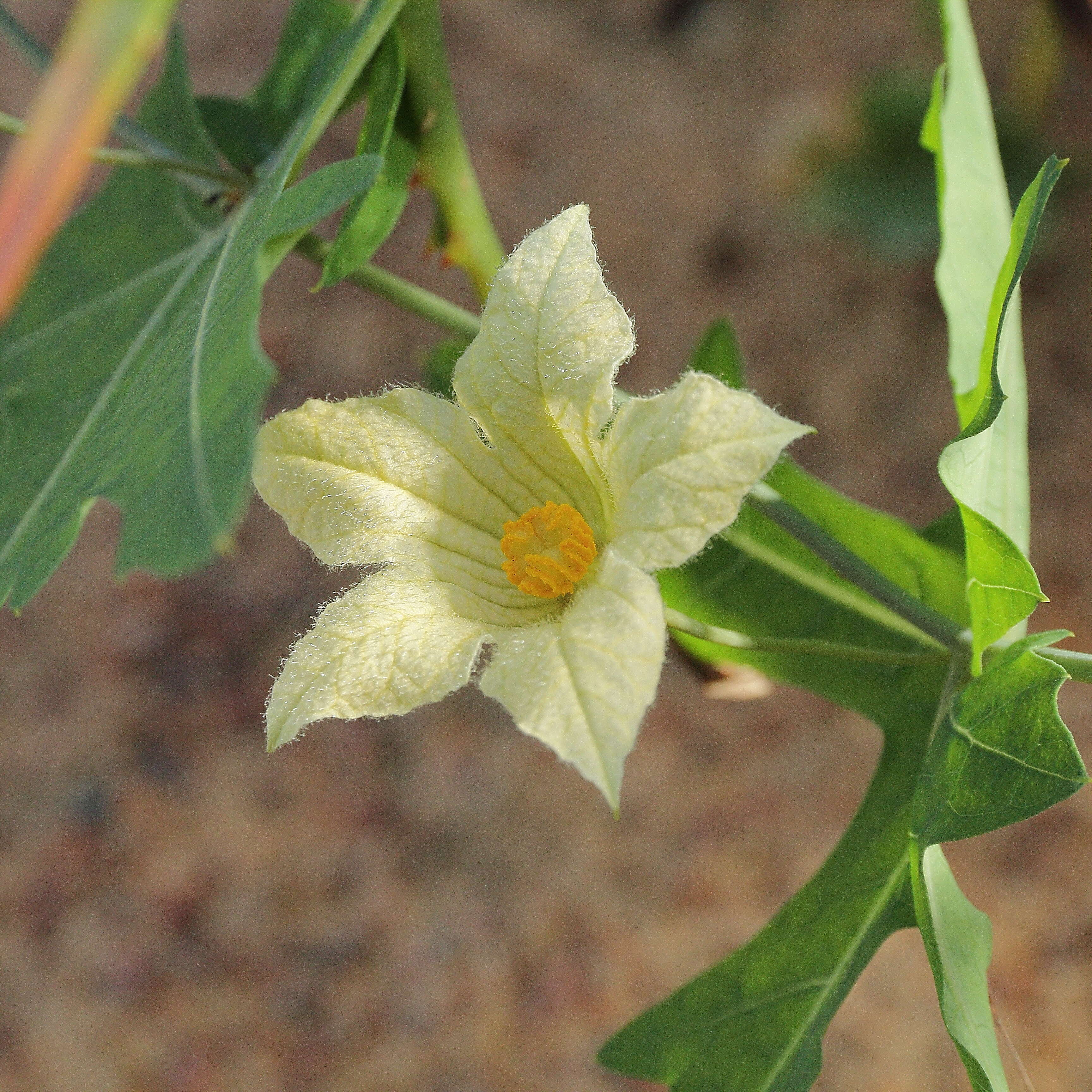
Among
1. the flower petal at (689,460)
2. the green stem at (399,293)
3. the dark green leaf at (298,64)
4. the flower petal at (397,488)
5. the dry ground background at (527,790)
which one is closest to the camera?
the flower petal at (689,460)

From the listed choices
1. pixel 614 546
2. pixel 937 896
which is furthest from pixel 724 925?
pixel 614 546

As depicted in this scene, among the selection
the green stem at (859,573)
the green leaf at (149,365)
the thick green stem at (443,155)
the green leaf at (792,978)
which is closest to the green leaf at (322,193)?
the green leaf at (149,365)

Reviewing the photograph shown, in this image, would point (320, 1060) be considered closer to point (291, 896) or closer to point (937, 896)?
point (291, 896)

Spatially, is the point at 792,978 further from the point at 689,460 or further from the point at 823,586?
the point at 689,460


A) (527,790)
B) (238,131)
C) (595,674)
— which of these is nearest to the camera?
(595,674)

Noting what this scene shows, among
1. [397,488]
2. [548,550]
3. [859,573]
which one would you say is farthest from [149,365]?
[859,573]

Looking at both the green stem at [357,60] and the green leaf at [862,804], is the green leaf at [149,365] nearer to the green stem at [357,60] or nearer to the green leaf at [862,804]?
the green stem at [357,60]

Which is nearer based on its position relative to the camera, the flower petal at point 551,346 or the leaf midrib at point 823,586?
the flower petal at point 551,346
